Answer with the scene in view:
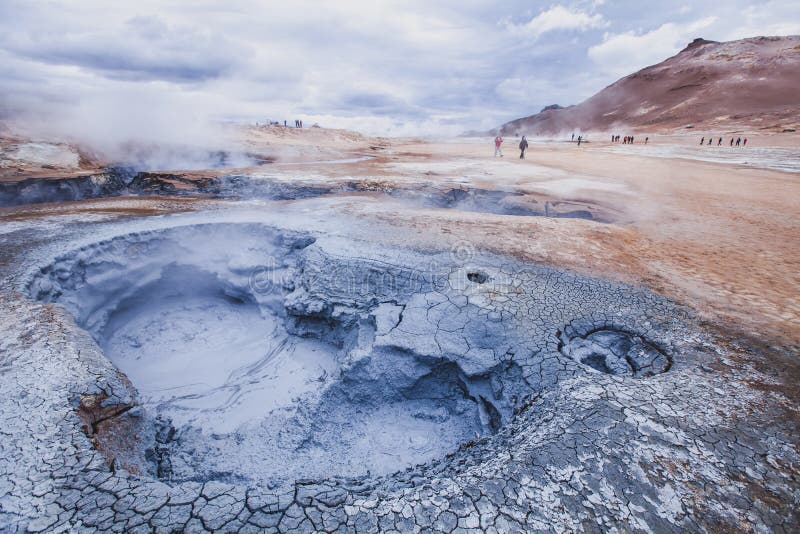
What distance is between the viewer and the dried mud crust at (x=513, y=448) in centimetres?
185

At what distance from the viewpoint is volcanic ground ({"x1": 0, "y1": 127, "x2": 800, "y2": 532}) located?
1929 mm

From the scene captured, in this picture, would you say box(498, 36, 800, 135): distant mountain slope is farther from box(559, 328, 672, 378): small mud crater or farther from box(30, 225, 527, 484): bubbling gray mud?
box(30, 225, 527, 484): bubbling gray mud

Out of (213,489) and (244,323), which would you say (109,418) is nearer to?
(213,489)

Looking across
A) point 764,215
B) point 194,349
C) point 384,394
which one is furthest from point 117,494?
point 764,215

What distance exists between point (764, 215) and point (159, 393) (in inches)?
401

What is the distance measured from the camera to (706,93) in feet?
153

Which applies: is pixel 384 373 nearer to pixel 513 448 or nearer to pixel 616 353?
pixel 513 448

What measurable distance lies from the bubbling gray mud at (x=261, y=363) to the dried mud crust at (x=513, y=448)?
250 millimetres

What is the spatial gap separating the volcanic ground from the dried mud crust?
1 centimetres

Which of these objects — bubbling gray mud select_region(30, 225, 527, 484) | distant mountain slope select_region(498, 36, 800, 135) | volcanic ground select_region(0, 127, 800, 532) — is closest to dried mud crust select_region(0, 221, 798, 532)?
volcanic ground select_region(0, 127, 800, 532)

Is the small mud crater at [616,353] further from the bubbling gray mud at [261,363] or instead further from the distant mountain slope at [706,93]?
the distant mountain slope at [706,93]

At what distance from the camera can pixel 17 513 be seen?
183cm

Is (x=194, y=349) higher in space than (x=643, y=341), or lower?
lower

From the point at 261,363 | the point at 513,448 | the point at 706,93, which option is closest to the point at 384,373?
the point at 513,448
